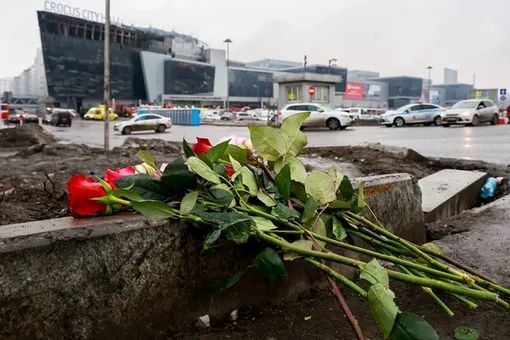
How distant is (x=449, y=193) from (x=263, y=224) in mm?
4030

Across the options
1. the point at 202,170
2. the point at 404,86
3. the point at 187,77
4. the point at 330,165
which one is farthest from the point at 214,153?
the point at 404,86

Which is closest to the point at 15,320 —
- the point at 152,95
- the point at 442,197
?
the point at 442,197

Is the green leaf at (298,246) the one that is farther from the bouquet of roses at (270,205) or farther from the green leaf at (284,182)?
the green leaf at (284,182)

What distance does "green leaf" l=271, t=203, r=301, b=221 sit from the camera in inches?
66.3

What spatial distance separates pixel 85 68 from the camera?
3371 inches

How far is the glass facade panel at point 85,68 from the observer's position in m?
81.0

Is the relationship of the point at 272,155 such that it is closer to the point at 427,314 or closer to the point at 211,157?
the point at 211,157

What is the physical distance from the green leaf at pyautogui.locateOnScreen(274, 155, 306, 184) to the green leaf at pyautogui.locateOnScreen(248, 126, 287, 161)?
3 centimetres

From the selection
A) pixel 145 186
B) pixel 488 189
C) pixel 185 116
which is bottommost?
pixel 488 189

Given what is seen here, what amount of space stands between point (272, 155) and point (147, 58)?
94.2m

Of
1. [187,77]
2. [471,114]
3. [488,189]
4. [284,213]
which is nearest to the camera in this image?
[284,213]

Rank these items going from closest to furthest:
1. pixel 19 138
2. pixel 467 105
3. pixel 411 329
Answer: pixel 411 329, pixel 19 138, pixel 467 105

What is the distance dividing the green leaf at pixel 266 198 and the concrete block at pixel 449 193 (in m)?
2.85

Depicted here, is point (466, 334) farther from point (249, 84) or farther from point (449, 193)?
point (249, 84)
